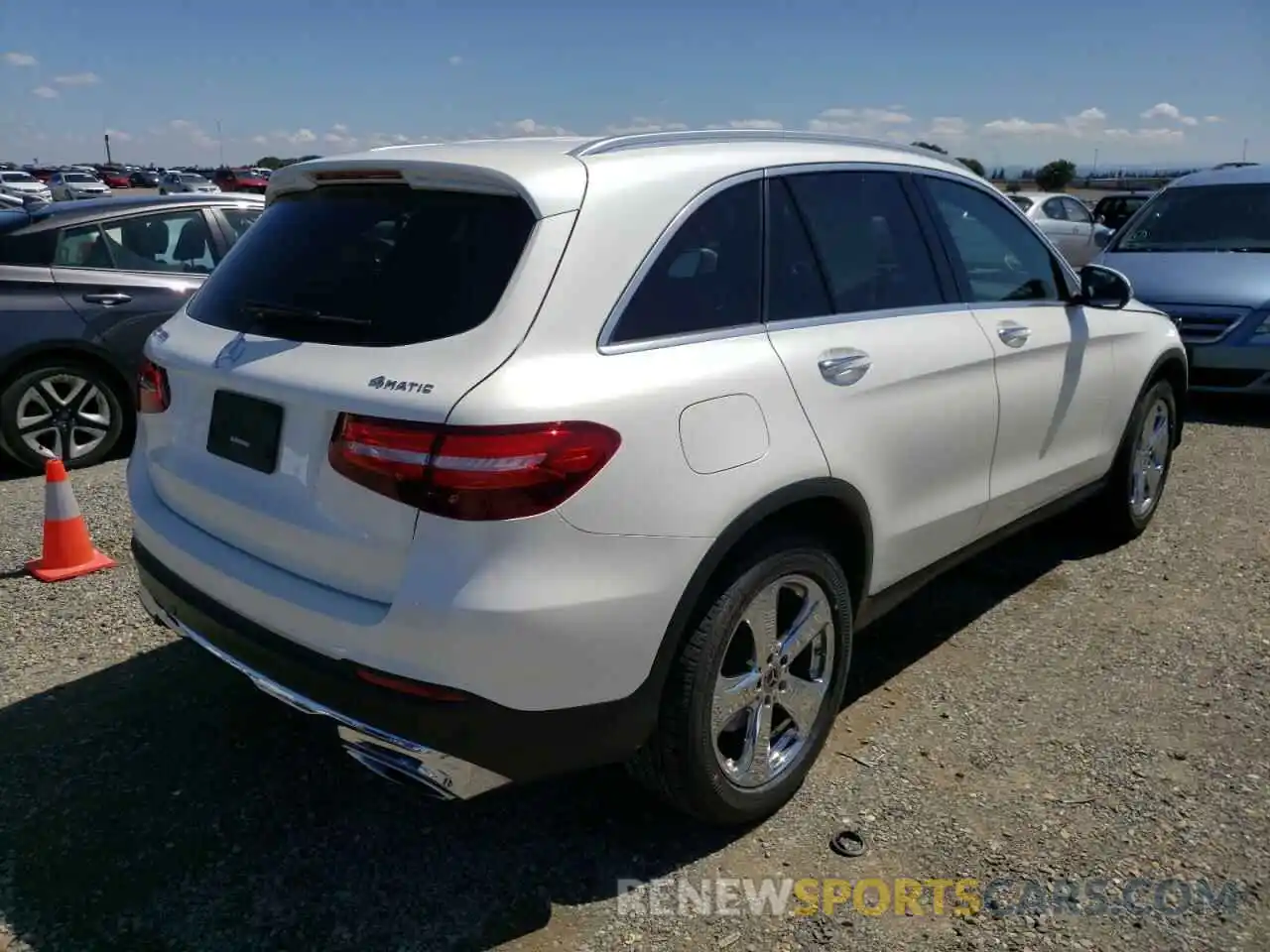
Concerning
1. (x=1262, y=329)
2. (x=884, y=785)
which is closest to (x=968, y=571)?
(x=884, y=785)

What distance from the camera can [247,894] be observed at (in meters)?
2.63

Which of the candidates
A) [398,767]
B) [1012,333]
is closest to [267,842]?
[398,767]

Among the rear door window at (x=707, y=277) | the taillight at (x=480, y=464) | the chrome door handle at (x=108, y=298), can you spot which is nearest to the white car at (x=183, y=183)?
the chrome door handle at (x=108, y=298)

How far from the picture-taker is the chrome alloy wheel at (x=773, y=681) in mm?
2742

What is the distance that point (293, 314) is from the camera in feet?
8.70

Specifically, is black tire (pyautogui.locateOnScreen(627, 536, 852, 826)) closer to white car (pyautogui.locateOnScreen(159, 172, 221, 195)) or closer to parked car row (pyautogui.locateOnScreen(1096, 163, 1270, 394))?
parked car row (pyautogui.locateOnScreen(1096, 163, 1270, 394))

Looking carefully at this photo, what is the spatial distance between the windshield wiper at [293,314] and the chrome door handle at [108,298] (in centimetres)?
421

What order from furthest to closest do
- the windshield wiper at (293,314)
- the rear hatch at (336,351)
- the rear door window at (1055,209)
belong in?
the rear door window at (1055,209) < the windshield wiper at (293,314) < the rear hatch at (336,351)

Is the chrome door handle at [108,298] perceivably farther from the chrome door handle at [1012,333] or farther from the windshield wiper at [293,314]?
the chrome door handle at [1012,333]

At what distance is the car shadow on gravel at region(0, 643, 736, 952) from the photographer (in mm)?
2537

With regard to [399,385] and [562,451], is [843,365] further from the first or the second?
[399,385]

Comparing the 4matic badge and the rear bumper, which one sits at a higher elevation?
the 4matic badge

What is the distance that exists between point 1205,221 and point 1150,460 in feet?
14.4

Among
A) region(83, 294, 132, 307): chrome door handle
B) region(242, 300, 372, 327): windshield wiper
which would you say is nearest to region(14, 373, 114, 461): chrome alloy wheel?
region(83, 294, 132, 307): chrome door handle
